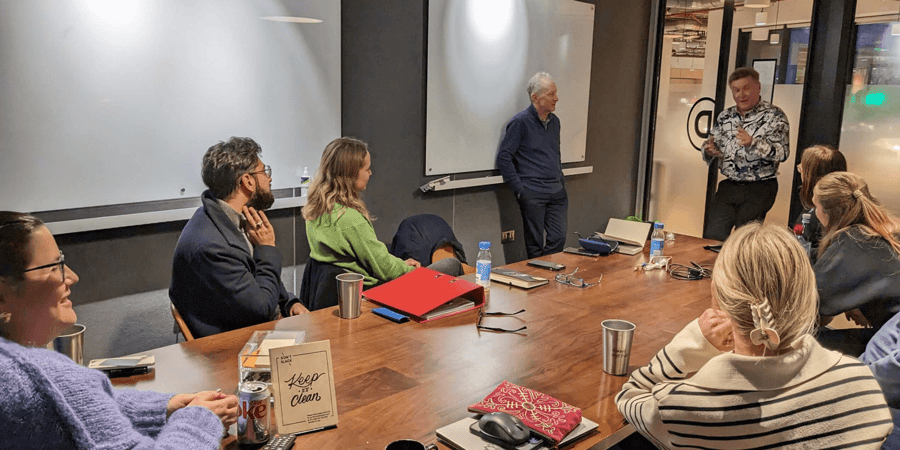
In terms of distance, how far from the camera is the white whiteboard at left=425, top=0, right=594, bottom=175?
478 centimetres

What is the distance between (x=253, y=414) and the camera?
4.66ft

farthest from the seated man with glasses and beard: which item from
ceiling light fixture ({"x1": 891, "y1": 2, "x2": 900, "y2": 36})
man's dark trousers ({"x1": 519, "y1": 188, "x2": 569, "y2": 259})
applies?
ceiling light fixture ({"x1": 891, "y1": 2, "x2": 900, "y2": 36})

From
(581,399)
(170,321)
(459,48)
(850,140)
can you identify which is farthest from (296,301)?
(850,140)

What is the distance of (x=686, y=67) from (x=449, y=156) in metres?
2.72

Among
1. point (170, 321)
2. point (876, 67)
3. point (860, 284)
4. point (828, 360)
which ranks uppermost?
point (876, 67)

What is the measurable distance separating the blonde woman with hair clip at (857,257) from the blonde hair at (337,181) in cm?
194

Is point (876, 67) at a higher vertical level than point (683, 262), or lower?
higher

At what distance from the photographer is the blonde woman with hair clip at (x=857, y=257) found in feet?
8.43

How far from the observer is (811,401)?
1.28 meters

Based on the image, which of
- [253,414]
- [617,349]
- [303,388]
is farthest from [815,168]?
[253,414]

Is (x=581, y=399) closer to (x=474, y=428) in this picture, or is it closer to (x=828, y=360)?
(x=474, y=428)

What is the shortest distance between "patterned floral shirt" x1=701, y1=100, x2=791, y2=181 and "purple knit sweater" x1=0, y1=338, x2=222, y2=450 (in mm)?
4658

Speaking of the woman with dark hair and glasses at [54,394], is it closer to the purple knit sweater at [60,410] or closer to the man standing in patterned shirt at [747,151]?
the purple knit sweater at [60,410]

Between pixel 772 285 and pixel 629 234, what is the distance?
8.01ft
